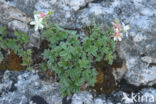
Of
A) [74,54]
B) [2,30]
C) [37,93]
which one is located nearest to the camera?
[74,54]

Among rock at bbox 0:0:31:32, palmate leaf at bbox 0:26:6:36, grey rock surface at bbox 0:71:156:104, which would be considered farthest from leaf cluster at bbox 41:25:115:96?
palmate leaf at bbox 0:26:6:36

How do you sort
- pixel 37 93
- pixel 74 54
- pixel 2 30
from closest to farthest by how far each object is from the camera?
1. pixel 74 54
2. pixel 37 93
3. pixel 2 30

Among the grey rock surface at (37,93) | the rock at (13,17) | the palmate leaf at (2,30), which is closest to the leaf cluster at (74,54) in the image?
the grey rock surface at (37,93)

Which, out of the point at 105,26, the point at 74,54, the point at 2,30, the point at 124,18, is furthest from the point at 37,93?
the point at 124,18

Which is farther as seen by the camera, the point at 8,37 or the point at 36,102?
the point at 8,37

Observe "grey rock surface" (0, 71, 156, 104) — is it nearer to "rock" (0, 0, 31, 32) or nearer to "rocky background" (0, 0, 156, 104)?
"rocky background" (0, 0, 156, 104)

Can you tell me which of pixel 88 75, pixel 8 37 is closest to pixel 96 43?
pixel 88 75

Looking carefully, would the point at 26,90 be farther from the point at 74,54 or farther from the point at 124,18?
the point at 124,18

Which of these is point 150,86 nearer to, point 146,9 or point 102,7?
point 146,9
